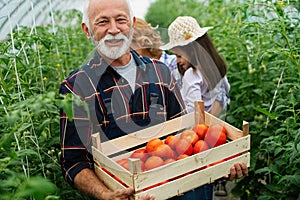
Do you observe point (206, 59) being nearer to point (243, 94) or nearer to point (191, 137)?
point (243, 94)

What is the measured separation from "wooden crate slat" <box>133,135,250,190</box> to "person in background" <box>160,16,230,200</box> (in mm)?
1013

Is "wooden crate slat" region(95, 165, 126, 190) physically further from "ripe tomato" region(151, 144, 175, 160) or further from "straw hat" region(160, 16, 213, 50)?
"straw hat" region(160, 16, 213, 50)

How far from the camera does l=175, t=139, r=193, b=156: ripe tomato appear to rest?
2104 millimetres

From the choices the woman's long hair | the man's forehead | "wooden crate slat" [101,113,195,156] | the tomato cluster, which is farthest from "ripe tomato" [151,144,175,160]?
the woman's long hair

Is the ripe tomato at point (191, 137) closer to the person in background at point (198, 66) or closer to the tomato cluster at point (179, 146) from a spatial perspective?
the tomato cluster at point (179, 146)

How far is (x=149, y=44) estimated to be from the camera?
11.7 feet

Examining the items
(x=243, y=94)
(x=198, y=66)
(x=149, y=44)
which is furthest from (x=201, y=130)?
(x=243, y=94)

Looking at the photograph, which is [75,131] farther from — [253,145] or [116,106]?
[253,145]

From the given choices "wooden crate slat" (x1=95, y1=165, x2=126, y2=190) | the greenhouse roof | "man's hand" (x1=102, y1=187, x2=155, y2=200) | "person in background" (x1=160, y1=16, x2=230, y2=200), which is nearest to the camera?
"man's hand" (x1=102, y1=187, x2=155, y2=200)

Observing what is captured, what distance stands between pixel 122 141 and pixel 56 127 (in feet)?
3.02

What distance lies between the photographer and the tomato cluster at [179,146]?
6.70 ft

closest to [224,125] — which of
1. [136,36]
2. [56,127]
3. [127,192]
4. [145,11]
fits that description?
[127,192]

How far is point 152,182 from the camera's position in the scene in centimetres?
198

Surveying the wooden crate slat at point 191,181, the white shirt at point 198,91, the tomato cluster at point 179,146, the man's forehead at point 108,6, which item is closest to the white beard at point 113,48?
the man's forehead at point 108,6
